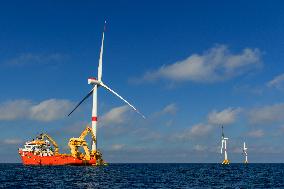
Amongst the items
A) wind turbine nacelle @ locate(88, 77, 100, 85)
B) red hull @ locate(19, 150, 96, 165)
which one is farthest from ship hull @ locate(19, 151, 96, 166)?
wind turbine nacelle @ locate(88, 77, 100, 85)

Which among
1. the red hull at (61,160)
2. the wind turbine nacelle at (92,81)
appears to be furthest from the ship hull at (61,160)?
the wind turbine nacelle at (92,81)

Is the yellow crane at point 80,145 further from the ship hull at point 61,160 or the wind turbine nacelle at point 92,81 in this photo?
the wind turbine nacelle at point 92,81

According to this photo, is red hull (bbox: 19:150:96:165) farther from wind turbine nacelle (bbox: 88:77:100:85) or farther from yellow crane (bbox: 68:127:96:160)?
wind turbine nacelle (bbox: 88:77:100:85)

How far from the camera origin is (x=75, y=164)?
185375 mm

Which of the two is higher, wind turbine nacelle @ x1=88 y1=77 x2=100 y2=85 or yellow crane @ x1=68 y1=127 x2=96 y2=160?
wind turbine nacelle @ x1=88 y1=77 x2=100 y2=85

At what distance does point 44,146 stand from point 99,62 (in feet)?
155

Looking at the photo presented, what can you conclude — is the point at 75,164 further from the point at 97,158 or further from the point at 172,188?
the point at 172,188

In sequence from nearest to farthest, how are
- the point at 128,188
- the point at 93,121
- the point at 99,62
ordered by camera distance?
the point at 128,188 → the point at 93,121 → the point at 99,62

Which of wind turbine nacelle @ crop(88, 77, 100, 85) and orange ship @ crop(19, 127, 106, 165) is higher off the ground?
wind turbine nacelle @ crop(88, 77, 100, 85)

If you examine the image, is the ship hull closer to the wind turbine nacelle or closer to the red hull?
the red hull

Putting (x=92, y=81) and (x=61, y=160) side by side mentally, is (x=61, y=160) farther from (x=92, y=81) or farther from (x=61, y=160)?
(x=92, y=81)

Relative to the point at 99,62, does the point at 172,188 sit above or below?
below

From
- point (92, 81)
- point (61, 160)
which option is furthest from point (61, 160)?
point (92, 81)

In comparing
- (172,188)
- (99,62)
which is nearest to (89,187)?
(172,188)
